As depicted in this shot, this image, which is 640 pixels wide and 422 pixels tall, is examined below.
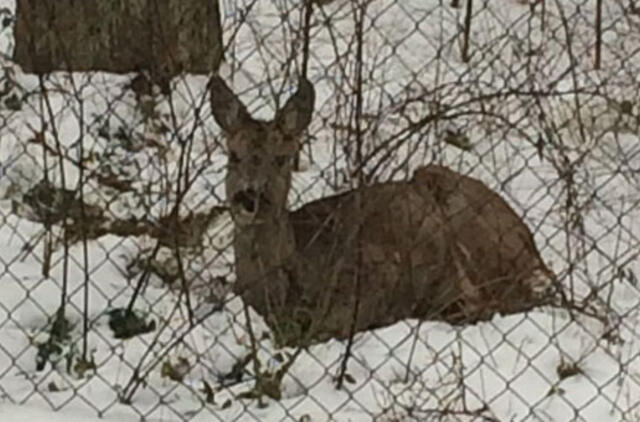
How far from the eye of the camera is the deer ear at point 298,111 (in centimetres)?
528

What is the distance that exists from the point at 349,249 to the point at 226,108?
68 cm

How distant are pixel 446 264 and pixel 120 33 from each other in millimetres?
2249

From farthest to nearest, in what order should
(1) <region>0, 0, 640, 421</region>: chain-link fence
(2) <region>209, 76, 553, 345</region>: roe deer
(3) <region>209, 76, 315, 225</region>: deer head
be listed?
(3) <region>209, 76, 315, 225</region>: deer head, (2) <region>209, 76, 553, 345</region>: roe deer, (1) <region>0, 0, 640, 421</region>: chain-link fence

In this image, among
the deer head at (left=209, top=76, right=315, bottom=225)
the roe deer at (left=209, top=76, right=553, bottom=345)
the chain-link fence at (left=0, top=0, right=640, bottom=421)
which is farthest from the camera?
the deer head at (left=209, top=76, right=315, bottom=225)

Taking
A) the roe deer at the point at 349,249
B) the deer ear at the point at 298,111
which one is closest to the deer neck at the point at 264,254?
the roe deer at the point at 349,249

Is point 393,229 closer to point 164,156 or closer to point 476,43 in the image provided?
point 164,156

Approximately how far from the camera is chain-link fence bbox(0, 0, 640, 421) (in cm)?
488

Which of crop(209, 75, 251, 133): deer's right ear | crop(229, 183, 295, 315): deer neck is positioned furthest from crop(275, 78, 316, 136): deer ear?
crop(229, 183, 295, 315): deer neck

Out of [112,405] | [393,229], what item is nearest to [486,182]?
[393,229]

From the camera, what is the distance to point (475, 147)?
21.7ft

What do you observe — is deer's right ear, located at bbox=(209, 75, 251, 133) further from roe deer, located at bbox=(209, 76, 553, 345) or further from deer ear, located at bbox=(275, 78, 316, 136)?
deer ear, located at bbox=(275, 78, 316, 136)

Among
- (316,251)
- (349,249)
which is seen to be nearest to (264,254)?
(316,251)

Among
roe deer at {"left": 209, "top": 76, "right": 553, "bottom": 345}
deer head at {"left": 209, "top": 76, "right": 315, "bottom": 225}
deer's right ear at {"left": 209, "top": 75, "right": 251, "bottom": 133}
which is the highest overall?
deer's right ear at {"left": 209, "top": 75, "right": 251, "bottom": 133}

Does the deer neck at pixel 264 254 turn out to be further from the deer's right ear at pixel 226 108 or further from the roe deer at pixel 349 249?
the deer's right ear at pixel 226 108
